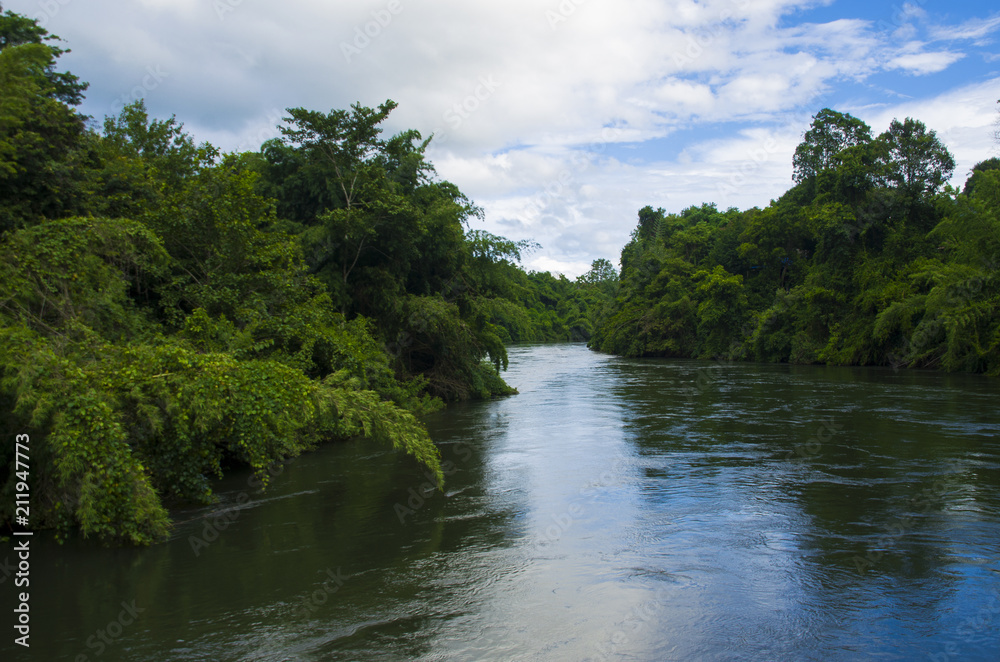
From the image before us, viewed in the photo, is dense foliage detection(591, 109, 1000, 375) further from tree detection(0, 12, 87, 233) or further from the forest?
tree detection(0, 12, 87, 233)

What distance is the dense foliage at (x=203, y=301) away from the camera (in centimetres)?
840

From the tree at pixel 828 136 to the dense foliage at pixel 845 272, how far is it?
0.10 metres

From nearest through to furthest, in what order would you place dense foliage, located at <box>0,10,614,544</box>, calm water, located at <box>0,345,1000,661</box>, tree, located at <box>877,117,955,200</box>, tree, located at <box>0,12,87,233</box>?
1. calm water, located at <box>0,345,1000,661</box>
2. dense foliage, located at <box>0,10,614,544</box>
3. tree, located at <box>0,12,87,233</box>
4. tree, located at <box>877,117,955,200</box>

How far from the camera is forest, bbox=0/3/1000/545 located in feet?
28.5

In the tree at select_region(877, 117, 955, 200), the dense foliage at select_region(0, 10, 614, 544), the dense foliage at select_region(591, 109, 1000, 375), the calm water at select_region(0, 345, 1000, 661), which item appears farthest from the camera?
the tree at select_region(877, 117, 955, 200)

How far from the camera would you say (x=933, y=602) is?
271 inches

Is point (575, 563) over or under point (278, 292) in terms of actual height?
under

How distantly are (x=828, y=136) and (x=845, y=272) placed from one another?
2035cm

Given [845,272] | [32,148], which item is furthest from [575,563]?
[845,272]

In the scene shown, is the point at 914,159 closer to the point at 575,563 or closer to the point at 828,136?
the point at 828,136

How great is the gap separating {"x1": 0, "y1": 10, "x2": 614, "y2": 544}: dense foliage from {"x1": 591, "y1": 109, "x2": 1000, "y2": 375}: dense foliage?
A: 19913mm

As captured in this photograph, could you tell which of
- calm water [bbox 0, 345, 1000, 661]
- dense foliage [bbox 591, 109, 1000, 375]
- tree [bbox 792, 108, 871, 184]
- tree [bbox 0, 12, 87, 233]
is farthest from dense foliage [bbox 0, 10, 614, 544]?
tree [bbox 792, 108, 871, 184]

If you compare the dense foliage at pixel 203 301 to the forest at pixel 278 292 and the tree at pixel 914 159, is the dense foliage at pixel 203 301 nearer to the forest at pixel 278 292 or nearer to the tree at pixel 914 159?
the forest at pixel 278 292

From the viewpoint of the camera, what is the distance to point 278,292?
15844 mm
